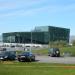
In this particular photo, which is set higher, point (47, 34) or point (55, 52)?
point (47, 34)

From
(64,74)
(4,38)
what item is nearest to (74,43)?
(4,38)

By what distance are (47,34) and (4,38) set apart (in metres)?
27.8

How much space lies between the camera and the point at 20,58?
4656 centimetres

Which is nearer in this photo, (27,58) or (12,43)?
(27,58)

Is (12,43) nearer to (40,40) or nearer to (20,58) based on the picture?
(40,40)

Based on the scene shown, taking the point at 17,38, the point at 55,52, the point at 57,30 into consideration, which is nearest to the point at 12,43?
the point at 17,38

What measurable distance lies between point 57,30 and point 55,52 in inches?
4738

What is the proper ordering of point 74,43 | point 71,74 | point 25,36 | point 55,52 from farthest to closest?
1. point 25,36
2. point 74,43
3. point 55,52
4. point 71,74

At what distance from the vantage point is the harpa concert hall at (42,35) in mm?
182875

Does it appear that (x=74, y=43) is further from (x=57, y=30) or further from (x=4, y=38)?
(x=4, y=38)

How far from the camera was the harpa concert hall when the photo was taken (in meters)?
183

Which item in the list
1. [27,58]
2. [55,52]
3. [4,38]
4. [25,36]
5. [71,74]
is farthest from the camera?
[4,38]

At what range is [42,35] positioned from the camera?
187 meters

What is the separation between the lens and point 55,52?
7125 cm
